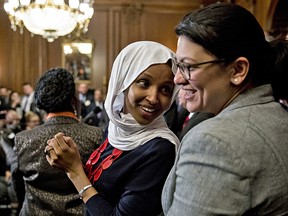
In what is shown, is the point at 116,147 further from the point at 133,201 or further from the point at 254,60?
the point at 254,60

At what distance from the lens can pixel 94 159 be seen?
5.25 ft

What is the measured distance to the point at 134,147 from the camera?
1.40 metres

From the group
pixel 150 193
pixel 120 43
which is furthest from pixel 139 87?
pixel 120 43

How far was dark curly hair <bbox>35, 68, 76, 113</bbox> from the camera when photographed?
6.45 ft

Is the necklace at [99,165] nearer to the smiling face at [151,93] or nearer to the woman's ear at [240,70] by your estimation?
the smiling face at [151,93]

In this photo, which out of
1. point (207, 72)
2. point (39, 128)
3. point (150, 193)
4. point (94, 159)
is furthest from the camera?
point (39, 128)

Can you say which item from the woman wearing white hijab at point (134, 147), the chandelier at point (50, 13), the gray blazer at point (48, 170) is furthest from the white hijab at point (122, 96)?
the chandelier at point (50, 13)

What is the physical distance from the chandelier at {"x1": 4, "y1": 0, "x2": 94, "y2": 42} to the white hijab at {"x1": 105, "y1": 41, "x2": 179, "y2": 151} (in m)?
4.96

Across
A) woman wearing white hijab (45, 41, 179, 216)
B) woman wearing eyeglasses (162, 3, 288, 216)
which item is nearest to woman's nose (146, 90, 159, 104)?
woman wearing white hijab (45, 41, 179, 216)

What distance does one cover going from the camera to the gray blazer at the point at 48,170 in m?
1.93

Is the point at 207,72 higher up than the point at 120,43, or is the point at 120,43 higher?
the point at 207,72

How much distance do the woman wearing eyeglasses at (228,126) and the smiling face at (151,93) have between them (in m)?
0.32

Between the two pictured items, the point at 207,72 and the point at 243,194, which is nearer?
the point at 243,194

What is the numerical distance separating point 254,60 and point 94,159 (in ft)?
2.70
